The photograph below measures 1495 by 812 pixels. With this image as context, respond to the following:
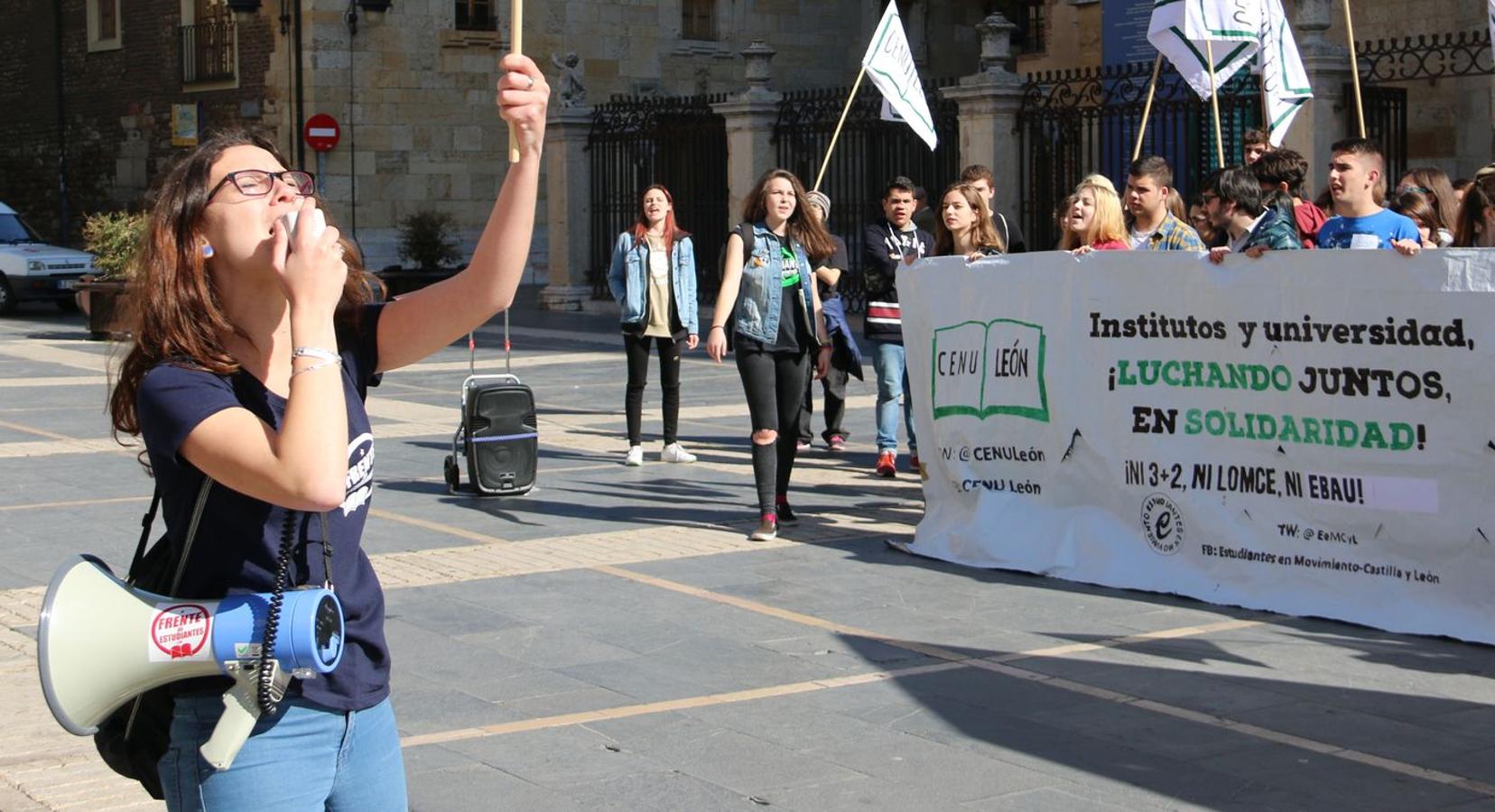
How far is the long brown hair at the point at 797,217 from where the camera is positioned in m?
9.98

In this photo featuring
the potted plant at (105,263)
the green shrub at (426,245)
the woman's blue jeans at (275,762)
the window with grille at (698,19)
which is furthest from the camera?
the window with grille at (698,19)

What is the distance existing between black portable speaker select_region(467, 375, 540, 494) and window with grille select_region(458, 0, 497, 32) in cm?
2432

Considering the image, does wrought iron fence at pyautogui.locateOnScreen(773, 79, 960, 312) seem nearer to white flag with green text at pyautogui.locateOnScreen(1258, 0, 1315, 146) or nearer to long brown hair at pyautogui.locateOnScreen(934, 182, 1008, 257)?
white flag with green text at pyautogui.locateOnScreen(1258, 0, 1315, 146)

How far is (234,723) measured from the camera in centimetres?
288

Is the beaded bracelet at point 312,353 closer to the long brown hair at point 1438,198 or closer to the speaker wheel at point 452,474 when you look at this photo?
the speaker wheel at point 452,474

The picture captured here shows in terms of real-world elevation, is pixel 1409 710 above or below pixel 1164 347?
below

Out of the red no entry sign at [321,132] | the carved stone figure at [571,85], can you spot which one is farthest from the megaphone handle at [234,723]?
the red no entry sign at [321,132]

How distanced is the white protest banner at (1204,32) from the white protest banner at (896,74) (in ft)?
6.46

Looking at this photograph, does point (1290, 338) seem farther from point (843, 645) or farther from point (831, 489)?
point (831, 489)

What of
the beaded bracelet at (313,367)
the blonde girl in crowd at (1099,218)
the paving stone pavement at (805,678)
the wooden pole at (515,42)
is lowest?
the paving stone pavement at (805,678)

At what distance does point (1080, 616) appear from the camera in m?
7.77

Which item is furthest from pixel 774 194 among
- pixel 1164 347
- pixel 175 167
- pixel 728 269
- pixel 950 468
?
pixel 175 167

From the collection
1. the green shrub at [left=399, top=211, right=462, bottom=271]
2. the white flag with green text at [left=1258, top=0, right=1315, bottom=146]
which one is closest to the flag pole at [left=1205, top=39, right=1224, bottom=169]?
the white flag with green text at [left=1258, top=0, right=1315, bottom=146]

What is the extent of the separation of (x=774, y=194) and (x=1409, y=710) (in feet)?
15.5
